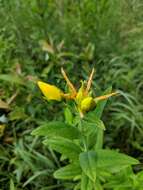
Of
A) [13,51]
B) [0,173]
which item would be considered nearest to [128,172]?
[0,173]

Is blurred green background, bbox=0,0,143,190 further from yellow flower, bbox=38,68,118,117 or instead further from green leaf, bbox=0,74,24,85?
yellow flower, bbox=38,68,118,117

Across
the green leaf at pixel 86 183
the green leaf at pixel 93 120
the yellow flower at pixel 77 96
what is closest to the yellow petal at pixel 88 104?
the yellow flower at pixel 77 96

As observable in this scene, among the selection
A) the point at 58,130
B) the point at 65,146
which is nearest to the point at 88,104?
the point at 58,130

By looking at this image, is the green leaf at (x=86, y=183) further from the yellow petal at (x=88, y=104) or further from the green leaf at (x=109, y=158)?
the yellow petal at (x=88, y=104)

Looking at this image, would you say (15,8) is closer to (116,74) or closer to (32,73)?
(32,73)

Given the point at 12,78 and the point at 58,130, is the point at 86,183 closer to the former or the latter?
the point at 58,130

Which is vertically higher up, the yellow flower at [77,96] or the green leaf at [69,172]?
the yellow flower at [77,96]
